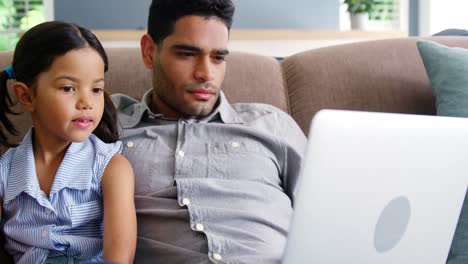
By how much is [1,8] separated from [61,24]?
15.6 ft

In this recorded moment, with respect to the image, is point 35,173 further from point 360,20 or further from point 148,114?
point 360,20

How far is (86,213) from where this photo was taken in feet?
4.24

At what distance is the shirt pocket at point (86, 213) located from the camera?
1.28 metres

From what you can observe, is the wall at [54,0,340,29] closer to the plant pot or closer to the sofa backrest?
the plant pot

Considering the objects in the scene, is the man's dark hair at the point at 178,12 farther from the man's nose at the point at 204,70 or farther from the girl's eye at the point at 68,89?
the girl's eye at the point at 68,89

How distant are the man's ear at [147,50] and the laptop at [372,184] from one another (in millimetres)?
921

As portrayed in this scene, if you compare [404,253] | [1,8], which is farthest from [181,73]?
[1,8]

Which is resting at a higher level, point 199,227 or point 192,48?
point 192,48

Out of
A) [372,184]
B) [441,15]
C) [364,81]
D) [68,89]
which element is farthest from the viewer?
[441,15]

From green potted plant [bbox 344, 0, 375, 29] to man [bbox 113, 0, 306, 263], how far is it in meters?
4.07

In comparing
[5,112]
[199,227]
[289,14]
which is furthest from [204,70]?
[289,14]

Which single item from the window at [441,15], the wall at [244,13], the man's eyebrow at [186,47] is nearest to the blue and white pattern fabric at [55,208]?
the man's eyebrow at [186,47]

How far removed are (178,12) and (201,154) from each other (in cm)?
36

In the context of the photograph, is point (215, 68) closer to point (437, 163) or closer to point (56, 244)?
point (56, 244)
